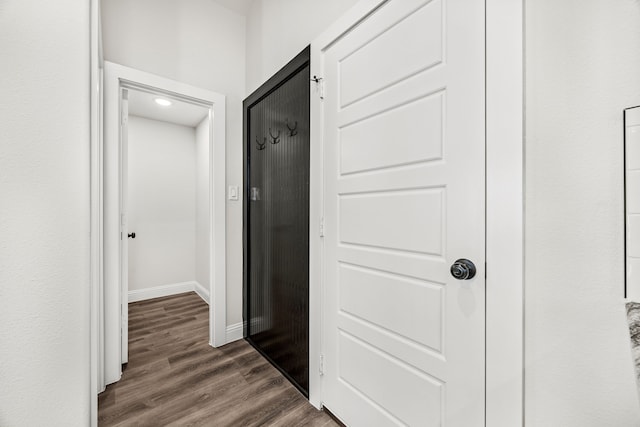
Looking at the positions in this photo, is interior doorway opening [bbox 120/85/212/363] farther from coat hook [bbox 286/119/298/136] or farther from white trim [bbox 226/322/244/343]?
coat hook [bbox 286/119/298/136]

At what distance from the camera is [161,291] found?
3.64 m

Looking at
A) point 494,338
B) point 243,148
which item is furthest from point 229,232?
point 494,338

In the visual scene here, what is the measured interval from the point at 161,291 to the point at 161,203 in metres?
1.25

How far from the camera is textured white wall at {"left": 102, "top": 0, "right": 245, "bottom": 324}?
1.94 m

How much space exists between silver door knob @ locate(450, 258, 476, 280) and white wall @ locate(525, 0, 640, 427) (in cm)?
15

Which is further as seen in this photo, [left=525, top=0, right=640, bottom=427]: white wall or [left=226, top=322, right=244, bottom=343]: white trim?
[left=226, top=322, right=244, bottom=343]: white trim

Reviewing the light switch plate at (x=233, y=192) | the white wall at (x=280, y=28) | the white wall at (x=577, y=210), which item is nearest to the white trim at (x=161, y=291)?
the light switch plate at (x=233, y=192)

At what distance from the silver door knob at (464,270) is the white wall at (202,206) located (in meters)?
3.27

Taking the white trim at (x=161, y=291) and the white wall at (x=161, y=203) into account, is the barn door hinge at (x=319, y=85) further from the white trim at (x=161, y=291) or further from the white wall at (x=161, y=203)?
the white trim at (x=161, y=291)

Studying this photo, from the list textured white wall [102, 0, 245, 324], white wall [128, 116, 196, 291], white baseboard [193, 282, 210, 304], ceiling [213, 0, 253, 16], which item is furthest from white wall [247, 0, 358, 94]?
white baseboard [193, 282, 210, 304]

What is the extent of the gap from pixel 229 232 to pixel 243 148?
0.82 meters

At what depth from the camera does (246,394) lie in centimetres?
167

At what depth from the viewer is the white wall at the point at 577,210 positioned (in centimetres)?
65

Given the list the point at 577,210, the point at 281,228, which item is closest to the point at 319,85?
the point at 281,228
